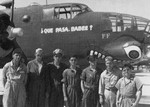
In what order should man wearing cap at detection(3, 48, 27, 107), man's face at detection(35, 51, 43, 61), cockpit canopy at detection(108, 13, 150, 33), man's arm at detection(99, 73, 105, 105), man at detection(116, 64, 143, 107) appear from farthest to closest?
cockpit canopy at detection(108, 13, 150, 33) < man's face at detection(35, 51, 43, 61) < man's arm at detection(99, 73, 105, 105) < man wearing cap at detection(3, 48, 27, 107) < man at detection(116, 64, 143, 107)

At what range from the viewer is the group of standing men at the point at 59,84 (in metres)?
6.81

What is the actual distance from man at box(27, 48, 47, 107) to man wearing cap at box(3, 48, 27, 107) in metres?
0.25

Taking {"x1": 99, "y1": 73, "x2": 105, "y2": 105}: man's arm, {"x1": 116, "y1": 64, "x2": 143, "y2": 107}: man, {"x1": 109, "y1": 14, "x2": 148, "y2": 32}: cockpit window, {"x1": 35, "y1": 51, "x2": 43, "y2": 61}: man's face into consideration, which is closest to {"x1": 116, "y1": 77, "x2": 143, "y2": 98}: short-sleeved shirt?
{"x1": 116, "y1": 64, "x2": 143, "y2": 107}: man

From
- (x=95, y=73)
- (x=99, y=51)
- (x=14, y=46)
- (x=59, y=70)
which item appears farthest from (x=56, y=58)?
(x=14, y=46)

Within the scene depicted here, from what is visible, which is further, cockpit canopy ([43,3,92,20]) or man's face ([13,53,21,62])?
cockpit canopy ([43,3,92,20])

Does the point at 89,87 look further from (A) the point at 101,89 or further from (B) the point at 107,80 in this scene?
(B) the point at 107,80

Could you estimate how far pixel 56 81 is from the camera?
24.0 ft

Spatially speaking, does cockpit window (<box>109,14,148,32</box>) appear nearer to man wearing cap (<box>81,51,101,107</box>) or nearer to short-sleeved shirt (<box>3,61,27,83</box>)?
man wearing cap (<box>81,51,101,107</box>)

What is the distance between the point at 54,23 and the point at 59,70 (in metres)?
5.18

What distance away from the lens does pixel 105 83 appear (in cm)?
691

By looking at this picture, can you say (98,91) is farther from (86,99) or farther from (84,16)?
(84,16)

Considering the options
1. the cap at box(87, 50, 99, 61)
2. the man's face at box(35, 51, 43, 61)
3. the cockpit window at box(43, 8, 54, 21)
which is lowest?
the cap at box(87, 50, 99, 61)

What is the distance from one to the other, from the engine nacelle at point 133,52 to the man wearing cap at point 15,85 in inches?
187

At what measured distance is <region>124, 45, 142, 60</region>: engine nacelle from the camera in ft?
34.1
